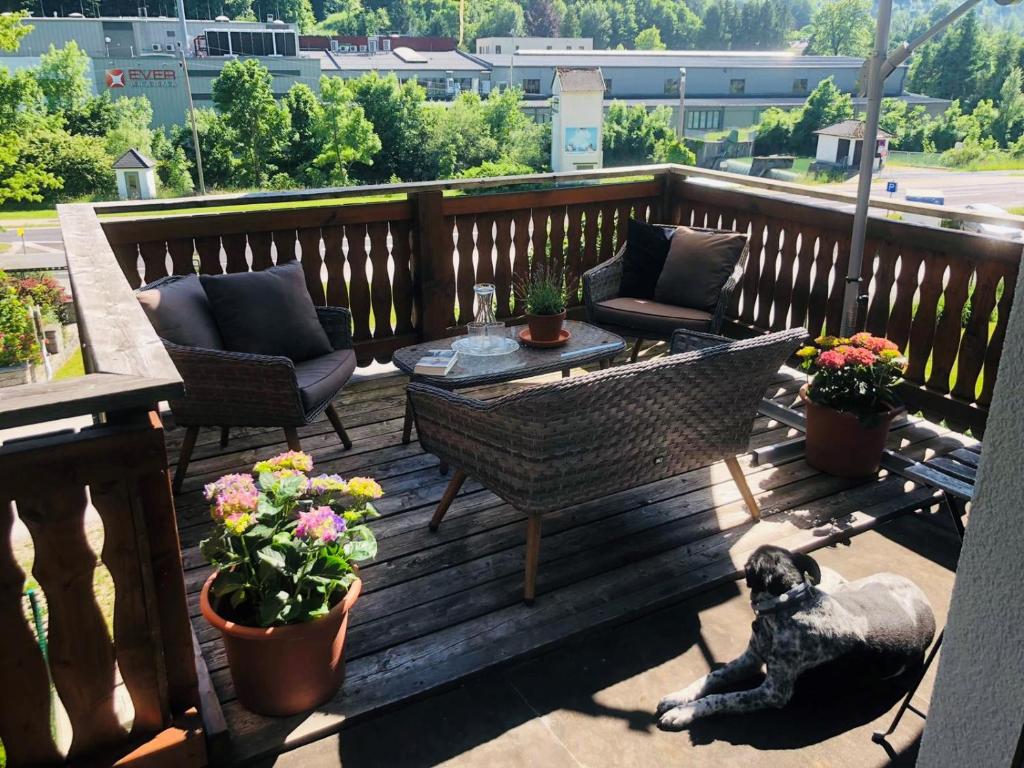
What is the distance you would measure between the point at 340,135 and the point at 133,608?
5752cm

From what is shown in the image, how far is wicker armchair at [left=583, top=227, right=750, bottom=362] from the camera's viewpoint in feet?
14.0

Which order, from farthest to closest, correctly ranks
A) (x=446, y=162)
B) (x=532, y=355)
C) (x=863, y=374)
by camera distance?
1. (x=446, y=162)
2. (x=532, y=355)
3. (x=863, y=374)

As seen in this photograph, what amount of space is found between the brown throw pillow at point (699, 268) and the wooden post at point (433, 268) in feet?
3.95

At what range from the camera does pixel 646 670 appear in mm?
2332

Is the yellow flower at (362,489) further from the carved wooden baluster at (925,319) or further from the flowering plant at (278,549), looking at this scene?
the carved wooden baluster at (925,319)

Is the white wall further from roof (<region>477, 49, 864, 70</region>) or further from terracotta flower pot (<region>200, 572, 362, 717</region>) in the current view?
roof (<region>477, 49, 864, 70</region>)

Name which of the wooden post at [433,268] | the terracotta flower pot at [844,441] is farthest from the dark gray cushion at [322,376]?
the terracotta flower pot at [844,441]

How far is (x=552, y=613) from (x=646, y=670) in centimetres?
34

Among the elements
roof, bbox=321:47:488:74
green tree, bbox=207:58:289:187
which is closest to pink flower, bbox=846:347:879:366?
green tree, bbox=207:58:289:187

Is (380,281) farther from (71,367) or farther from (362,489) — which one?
(71,367)

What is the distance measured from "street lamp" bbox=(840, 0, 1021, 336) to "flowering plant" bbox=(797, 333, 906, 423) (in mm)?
447

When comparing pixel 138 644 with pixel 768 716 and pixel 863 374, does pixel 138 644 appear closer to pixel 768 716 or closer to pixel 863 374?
pixel 768 716

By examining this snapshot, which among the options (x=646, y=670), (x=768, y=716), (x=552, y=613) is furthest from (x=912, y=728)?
(x=552, y=613)

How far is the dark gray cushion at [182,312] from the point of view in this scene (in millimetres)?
3143
